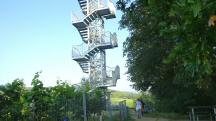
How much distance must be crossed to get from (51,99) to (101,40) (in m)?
26.8

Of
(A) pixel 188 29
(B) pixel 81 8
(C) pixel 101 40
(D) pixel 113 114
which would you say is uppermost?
(B) pixel 81 8

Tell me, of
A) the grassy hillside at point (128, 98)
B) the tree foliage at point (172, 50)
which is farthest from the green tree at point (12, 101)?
the grassy hillside at point (128, 98)

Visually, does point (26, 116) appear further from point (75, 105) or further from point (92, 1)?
point (92, 1)

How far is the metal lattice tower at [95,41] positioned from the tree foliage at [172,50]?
829 cm

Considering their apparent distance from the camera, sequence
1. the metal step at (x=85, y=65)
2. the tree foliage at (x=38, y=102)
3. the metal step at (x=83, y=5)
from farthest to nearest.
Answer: the metal step at (x=83, y=5) → the metal step at (x=85, y=65) → the tree foliage at (x=38, y=102)

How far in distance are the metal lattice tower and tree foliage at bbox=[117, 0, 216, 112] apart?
27.2 ft

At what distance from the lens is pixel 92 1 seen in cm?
4478

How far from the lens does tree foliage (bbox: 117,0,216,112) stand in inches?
243

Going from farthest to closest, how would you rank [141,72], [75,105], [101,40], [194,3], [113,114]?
[101,40] → [141,72] → [113,114] → [75,105] → [194,3]

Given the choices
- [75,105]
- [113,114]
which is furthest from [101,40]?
[75,105]

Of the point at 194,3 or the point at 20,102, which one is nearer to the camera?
the point at 194,3

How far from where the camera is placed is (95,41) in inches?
1705

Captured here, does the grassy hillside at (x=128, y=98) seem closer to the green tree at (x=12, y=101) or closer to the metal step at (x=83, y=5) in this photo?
the metal step at (x=83, y=5)

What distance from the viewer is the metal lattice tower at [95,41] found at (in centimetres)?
4200
